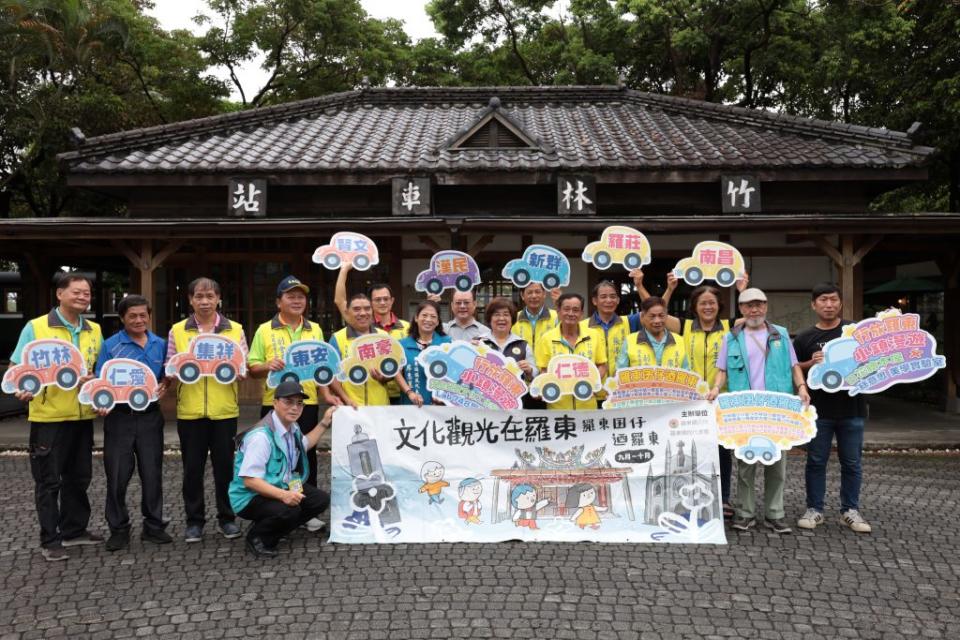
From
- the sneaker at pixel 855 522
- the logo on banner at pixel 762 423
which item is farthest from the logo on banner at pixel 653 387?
the sneaker at pixel 855 522

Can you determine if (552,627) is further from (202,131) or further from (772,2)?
(772,2)

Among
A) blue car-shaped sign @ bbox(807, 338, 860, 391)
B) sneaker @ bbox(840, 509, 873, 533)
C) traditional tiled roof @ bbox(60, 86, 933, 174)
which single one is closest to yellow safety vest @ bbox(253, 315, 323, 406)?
blue car-shaped sign @ bbox(807, 338, 860, 391)

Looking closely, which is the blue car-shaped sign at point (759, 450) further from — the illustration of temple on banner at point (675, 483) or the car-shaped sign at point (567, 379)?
the car-shaped sign at point (567, 379)

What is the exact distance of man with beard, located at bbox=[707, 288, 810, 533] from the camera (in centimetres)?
434

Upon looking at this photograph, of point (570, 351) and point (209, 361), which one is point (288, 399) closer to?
point (209, 361)

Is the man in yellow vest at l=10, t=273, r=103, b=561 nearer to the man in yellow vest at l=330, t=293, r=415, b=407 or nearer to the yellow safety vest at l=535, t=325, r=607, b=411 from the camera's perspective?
the man in yellow vest at l=330, t=293, r=415, b=407

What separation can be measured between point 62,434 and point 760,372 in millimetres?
4406

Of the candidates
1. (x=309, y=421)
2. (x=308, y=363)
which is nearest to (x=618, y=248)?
→ (x=308, y=363)

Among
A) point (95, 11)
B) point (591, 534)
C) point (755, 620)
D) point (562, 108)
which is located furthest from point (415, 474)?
point (95, 11)

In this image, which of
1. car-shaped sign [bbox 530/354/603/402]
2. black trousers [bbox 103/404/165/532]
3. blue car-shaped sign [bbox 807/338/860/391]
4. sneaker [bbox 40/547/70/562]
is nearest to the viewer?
sneaker [bbox 40/547/70/562]

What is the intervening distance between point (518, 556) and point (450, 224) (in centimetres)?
485

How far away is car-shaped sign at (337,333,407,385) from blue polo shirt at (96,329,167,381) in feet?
3.67

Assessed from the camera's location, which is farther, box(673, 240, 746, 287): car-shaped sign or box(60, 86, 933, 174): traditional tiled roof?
box(60, 86, 933, 174): traditional tiled roof

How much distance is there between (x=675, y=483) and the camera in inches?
165
